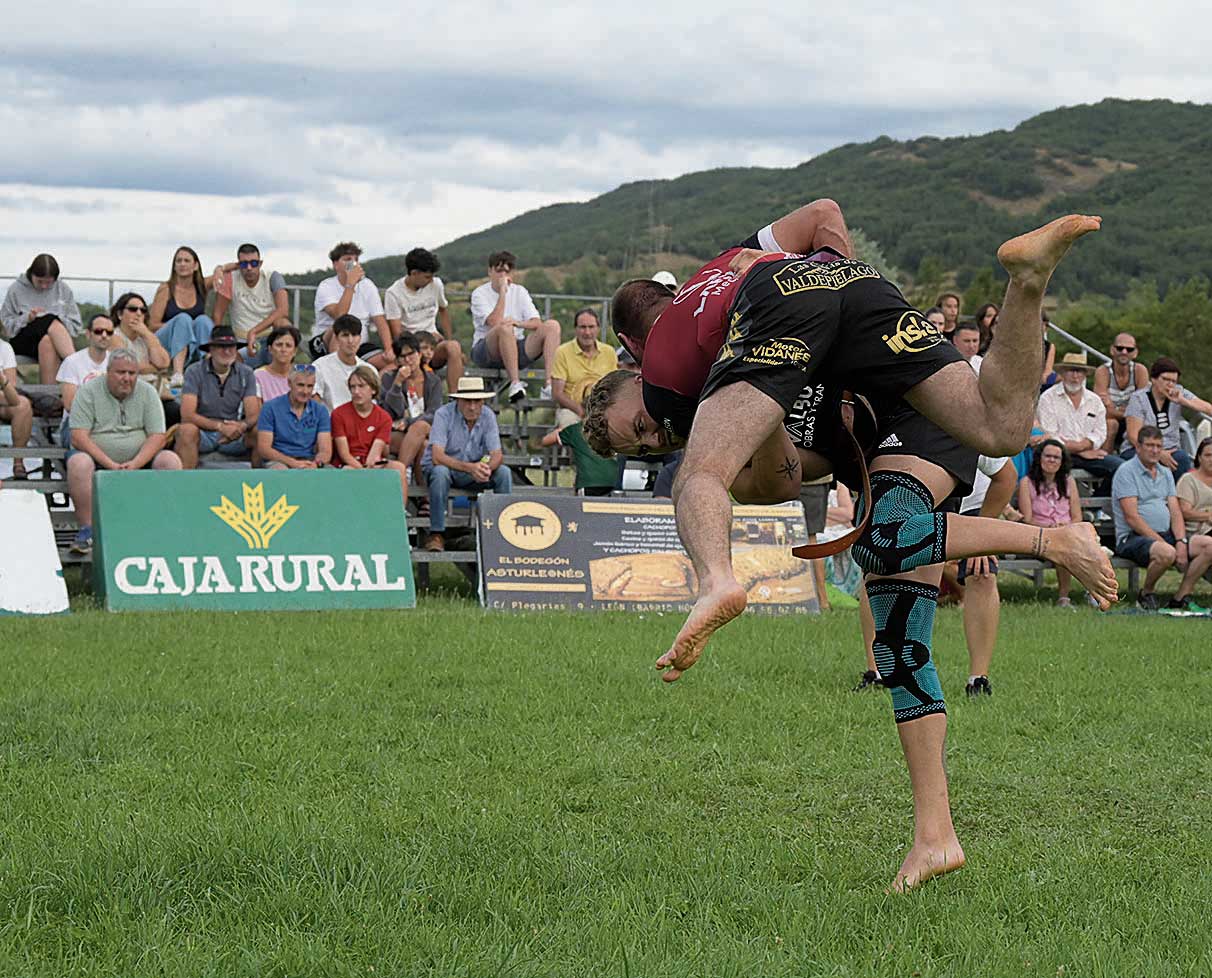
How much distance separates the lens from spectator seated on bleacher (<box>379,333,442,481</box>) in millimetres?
12961

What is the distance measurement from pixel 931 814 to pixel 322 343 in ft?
37.8

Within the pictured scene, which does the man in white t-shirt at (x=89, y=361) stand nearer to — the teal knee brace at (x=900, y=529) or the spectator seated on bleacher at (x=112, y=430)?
the spectator seated on bleacher at (x=112, y=430)

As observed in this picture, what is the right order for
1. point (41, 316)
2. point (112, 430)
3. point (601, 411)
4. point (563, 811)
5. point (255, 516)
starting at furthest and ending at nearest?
point (41, 316), point (112, 430), point (255, 516), point (563, 811), point (601, 411)

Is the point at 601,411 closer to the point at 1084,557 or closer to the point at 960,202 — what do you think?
the point at 1084,557

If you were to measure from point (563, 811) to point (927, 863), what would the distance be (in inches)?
56.6

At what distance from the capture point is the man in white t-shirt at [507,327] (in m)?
15.2

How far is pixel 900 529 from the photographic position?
177 inches

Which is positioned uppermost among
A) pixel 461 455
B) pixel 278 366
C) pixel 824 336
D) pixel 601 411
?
pixel 824 336

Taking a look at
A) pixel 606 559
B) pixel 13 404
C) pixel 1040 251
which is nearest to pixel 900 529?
pixel 1040 251

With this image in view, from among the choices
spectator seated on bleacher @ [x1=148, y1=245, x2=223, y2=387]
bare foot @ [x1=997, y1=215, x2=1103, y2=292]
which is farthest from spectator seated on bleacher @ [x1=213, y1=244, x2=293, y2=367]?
bare foot @ [x1=997, y1=215, x2=1103, y2=292]

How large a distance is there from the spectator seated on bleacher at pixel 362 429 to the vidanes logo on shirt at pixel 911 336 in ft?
27.6

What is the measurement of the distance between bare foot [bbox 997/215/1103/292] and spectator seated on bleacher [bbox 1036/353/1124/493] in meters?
11.2

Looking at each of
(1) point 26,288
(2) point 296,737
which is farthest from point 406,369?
(2) point 296,737

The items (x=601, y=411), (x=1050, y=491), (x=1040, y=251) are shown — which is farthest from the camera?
(x=1050, y=491)
